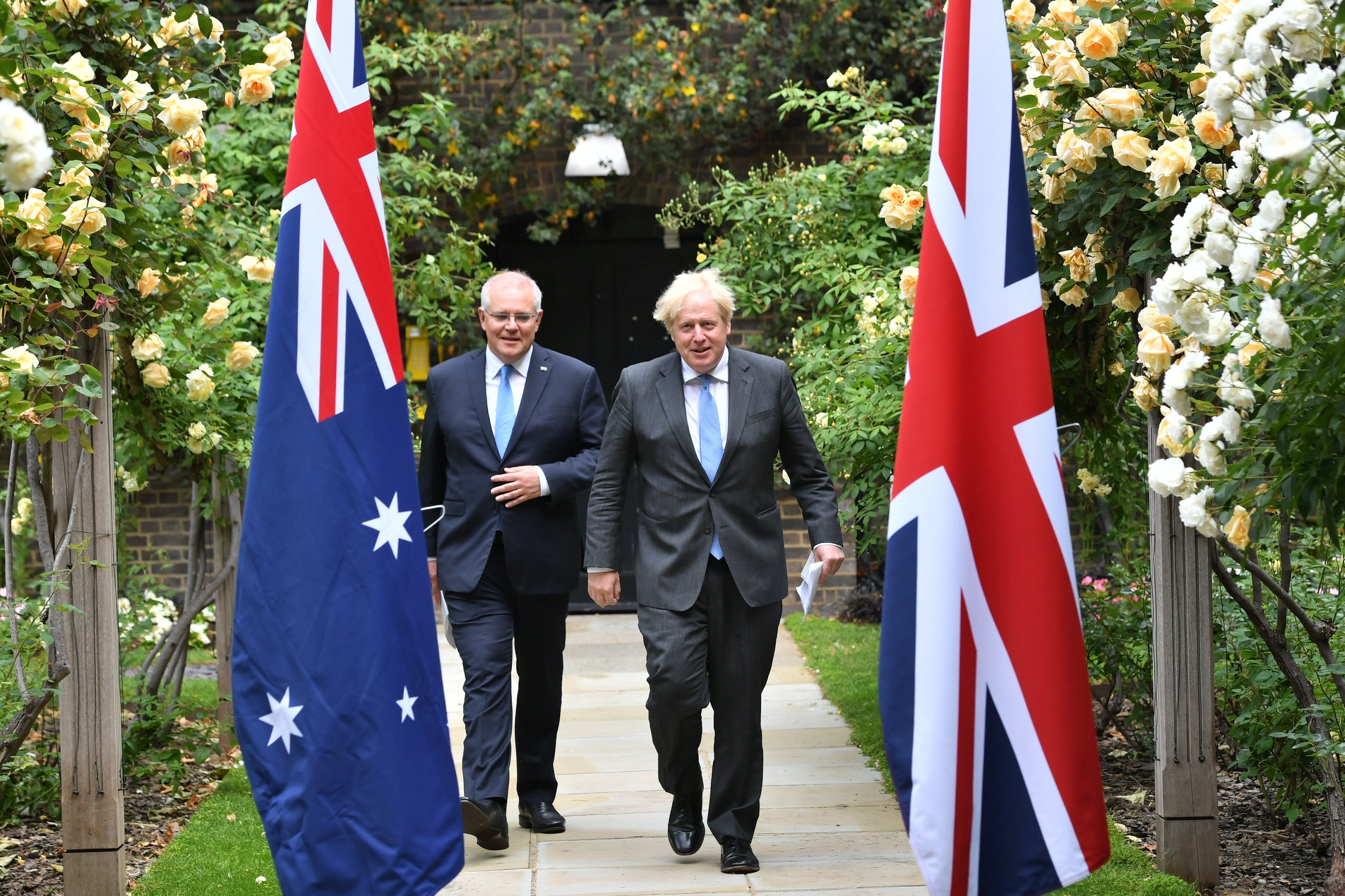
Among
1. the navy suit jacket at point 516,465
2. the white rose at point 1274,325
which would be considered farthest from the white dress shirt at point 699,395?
the white rose at point 1274,325

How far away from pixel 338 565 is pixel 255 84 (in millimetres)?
1651

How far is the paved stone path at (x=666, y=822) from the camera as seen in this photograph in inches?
152

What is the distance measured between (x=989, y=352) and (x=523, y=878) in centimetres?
230

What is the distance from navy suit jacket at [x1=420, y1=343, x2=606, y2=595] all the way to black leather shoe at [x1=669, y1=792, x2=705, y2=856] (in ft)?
2.62

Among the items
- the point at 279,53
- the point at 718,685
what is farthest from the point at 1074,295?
the point at 279,53

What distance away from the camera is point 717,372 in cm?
411

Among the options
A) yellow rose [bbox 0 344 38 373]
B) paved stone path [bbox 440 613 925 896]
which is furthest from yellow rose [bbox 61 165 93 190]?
paved stone path [bbox 440 613 925 896]

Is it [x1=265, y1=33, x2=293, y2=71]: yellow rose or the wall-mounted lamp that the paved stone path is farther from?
the wall-mounted lamp

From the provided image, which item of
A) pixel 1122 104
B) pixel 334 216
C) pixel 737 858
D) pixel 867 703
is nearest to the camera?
pixel 334 216

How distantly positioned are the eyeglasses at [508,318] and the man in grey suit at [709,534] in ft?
1.52

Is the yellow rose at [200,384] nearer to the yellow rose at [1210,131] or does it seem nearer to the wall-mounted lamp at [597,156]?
the yellow rose at [1210,131]

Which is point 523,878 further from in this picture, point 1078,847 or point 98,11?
point 98,11

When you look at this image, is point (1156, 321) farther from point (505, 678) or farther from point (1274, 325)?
point (505, 678)

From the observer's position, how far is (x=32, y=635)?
366cm
